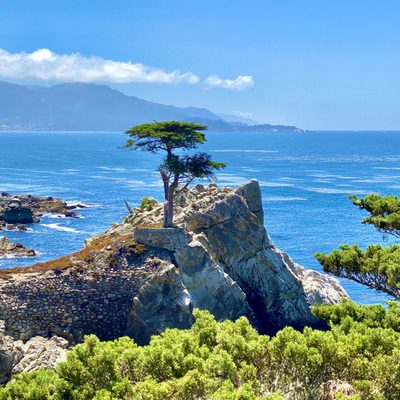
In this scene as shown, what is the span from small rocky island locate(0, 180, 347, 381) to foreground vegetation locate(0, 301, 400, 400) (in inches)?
497

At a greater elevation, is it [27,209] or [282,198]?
[282,198]

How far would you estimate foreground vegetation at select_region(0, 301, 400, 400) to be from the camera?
46.7 ft

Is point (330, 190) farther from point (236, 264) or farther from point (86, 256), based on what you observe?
point (86, 256)

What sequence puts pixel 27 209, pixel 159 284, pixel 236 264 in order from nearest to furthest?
pixel 159 284
pixel 236 264
pixel 27 209

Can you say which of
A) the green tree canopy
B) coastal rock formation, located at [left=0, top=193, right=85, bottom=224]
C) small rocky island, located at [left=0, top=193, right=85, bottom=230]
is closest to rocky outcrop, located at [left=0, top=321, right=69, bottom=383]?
the green tree canopy

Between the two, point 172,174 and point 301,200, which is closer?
point 172,174

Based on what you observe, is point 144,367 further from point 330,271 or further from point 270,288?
point 270,288

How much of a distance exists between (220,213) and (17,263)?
945 inches

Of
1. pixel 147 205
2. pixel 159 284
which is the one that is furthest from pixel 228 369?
pixel 147 205

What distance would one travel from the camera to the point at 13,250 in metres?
61.6

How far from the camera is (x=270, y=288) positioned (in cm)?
4331

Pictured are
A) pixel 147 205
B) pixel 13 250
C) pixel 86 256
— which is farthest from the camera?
pixel 13 250

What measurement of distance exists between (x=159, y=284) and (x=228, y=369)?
2133 cm

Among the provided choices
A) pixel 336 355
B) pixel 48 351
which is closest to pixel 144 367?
pixel 336 355
